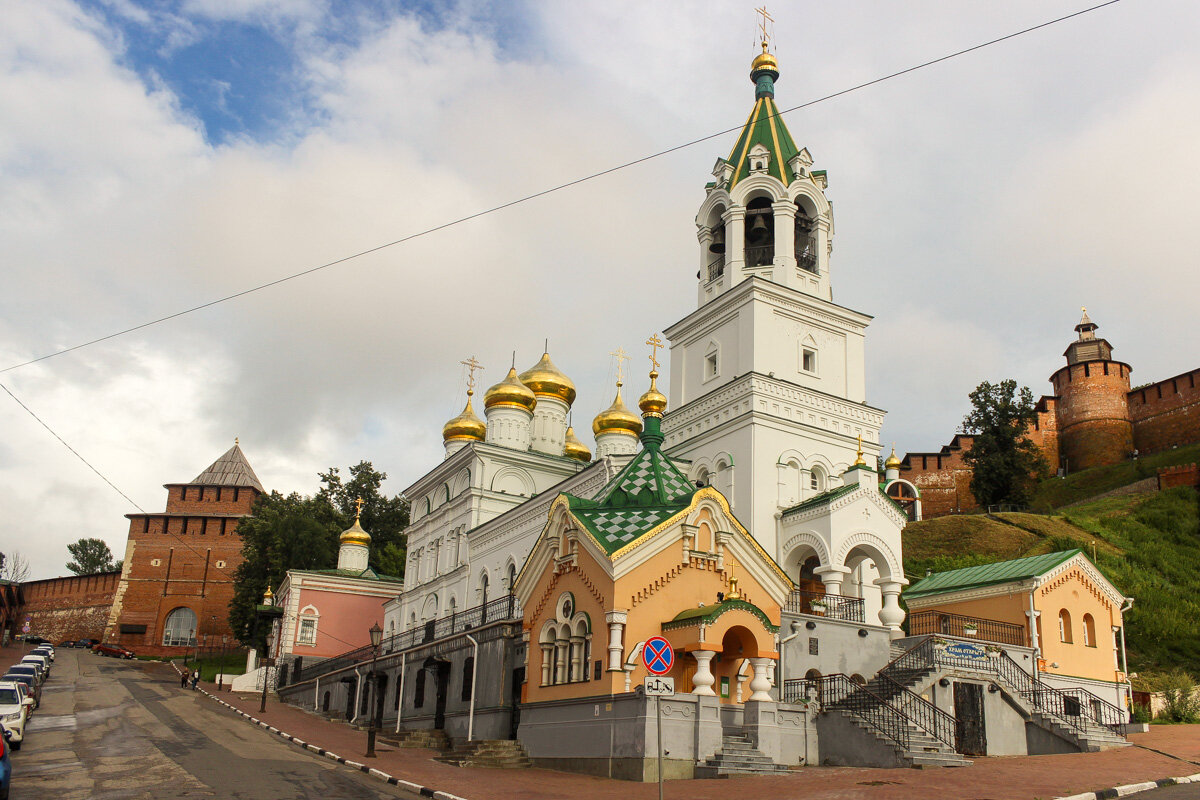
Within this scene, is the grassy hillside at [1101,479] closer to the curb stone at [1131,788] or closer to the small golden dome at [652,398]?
the small golden dome at [652,398]

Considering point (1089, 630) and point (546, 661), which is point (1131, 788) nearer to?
point (546, 661)

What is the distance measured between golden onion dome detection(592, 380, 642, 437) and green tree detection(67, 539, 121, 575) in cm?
7111

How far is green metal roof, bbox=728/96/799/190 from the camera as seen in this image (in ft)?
93.9

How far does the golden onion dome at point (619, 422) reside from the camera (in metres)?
34.1

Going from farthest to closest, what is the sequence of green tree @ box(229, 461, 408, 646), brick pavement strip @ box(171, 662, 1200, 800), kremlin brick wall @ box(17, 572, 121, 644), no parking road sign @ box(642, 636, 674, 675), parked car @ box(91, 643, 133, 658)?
kremlin brick wall @ box(17, 572, 121, 644) → parked car @ box(91, 643, 133, 658) → green tree @ box(229, 461, 408, 646) → brick pavement strip @ box(171, 662, 1200, 800) → no parking road sign @ box(642, 636, 674, 675)

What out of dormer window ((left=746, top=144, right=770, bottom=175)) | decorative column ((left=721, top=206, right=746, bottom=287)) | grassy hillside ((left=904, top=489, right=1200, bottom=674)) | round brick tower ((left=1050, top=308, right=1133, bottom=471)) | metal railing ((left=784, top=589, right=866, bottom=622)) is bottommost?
metal railing ((left=784, top=589, right=866, bottom=622))

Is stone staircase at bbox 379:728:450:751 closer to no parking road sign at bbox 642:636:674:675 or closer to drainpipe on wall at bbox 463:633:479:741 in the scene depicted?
drainpipe on wall at bbox 463:633:479:741

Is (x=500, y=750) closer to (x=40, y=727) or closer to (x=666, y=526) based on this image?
(x=666, y=526)

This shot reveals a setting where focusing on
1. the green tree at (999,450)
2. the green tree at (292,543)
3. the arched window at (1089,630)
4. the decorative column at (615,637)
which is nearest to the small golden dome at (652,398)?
the decorative column at (615,637)

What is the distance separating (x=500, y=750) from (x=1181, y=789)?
10.6 m

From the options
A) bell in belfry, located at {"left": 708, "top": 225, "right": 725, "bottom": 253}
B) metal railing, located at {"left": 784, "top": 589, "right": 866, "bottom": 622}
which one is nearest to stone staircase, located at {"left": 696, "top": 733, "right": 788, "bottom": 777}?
metal railing, located at {"left": 784, "top": 589, "right": 866, "bottom": 622}

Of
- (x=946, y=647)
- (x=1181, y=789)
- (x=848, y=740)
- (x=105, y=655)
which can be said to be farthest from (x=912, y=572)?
(x=105, y=655)

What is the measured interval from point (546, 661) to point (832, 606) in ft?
22.3

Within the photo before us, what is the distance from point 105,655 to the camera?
5541cm
